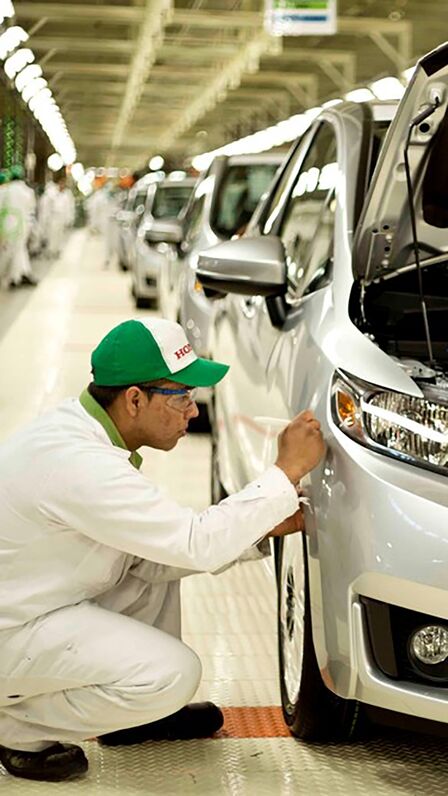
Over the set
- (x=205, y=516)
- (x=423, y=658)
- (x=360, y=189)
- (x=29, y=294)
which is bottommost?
(x=29, y=294)

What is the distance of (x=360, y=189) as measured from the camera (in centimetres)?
383

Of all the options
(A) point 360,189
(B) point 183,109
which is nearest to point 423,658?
(A) point 360,189

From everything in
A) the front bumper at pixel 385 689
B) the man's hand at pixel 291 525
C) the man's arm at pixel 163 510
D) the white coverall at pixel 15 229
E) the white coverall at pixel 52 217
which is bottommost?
the white coverall at pixel 52 217

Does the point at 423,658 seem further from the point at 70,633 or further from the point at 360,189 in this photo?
the point at 360,189

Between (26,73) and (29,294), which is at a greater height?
(26,73)

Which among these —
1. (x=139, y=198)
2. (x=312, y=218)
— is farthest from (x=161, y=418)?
(x=139, y=198)

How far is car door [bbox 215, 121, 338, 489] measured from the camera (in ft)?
12.2

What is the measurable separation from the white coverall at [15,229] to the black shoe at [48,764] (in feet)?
51.4

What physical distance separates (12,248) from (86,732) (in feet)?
54.2

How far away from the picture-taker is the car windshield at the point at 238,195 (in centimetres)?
877

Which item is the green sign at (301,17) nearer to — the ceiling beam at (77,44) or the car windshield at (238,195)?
the ceiling beam at (77,44)

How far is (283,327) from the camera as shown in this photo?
13.1 feet

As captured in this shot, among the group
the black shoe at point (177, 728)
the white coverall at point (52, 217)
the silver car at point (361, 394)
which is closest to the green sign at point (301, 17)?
the white coverall at point (52, 217)

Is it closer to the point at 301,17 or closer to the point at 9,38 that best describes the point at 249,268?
the point at 301,17
